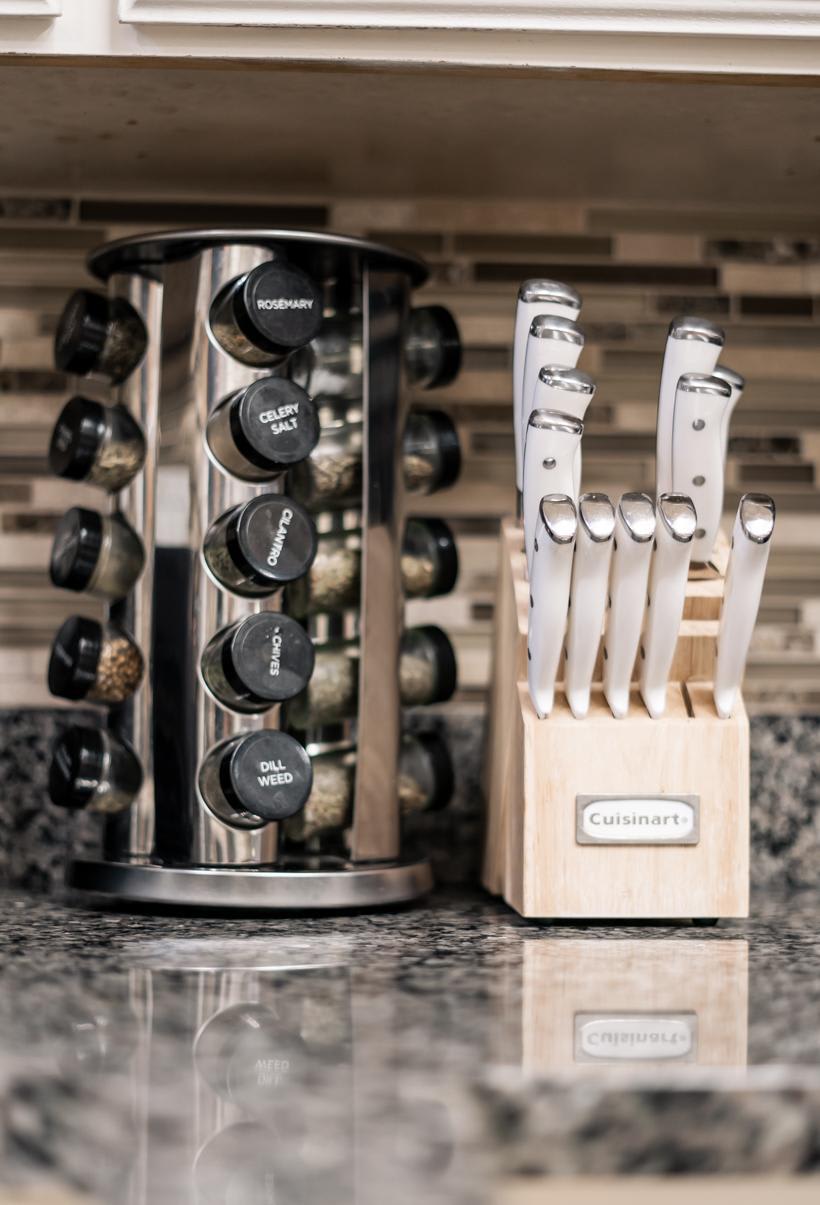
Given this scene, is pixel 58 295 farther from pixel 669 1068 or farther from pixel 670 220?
pixel 669 1068

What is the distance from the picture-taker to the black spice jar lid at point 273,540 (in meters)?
0.84

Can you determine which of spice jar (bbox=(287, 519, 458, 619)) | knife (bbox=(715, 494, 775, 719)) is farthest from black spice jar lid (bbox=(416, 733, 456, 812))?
knife (bbox=(715, 494, 775, 719))

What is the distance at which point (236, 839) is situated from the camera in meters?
0.87

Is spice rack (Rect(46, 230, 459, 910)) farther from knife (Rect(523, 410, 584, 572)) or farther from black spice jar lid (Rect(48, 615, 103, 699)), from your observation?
knife (Rect(523, 410, 584, 572))

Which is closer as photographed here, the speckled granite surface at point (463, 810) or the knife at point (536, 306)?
the knife at point (536, 306)

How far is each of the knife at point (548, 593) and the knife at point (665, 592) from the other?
0.06 m

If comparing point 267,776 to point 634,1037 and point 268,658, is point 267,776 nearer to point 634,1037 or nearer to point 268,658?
point 268,658

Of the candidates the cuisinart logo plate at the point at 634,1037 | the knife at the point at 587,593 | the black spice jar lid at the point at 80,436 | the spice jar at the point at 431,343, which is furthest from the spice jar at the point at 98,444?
the cuisinart logo plate at the point at 634,1037

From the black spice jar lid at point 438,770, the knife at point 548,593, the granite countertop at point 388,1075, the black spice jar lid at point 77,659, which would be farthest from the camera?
the black spice jar lid at point 438,770

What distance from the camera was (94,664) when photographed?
897 millimetres

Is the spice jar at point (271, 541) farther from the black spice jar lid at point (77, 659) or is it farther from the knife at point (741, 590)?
the knife at point (741, 590)

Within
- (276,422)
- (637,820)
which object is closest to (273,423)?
(276,422)

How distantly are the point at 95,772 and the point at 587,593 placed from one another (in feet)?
1.13

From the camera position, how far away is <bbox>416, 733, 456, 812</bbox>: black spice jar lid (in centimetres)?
101
